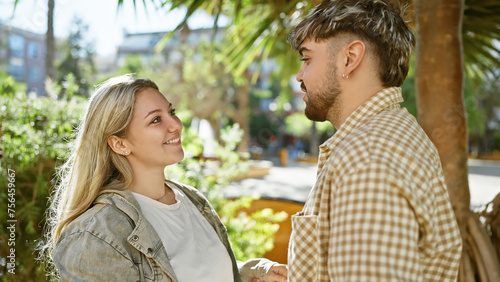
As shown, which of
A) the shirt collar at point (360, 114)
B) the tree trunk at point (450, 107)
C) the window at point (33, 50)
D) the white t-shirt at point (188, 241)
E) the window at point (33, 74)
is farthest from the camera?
the window at point (33, 74)

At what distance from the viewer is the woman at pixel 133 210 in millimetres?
1562

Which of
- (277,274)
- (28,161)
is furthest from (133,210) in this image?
(28,161)

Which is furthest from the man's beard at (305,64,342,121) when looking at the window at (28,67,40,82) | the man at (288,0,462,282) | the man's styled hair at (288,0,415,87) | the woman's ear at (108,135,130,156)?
the window at (28,67,40,82)

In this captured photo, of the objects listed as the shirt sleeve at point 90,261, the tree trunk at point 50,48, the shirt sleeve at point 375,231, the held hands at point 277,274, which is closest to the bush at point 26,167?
the shirt sleeve at point 90,261

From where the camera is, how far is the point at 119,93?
6.07 feet

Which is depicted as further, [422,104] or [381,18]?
[422,104]

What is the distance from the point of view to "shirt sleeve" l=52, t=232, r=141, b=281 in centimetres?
150

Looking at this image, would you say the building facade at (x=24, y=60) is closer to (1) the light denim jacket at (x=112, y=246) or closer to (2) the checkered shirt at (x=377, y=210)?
(1) the light denim jacket at (x=112, y=246)

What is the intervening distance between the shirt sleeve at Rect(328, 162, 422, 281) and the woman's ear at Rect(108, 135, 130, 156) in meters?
1.15

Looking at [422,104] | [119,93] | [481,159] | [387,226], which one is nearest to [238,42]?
[422,104]

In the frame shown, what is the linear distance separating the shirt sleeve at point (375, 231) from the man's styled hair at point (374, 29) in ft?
1.38

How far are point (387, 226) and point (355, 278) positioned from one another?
0.13m

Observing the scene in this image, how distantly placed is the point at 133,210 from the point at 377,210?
103 centimetres

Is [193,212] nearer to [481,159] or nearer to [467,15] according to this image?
[467,15]
